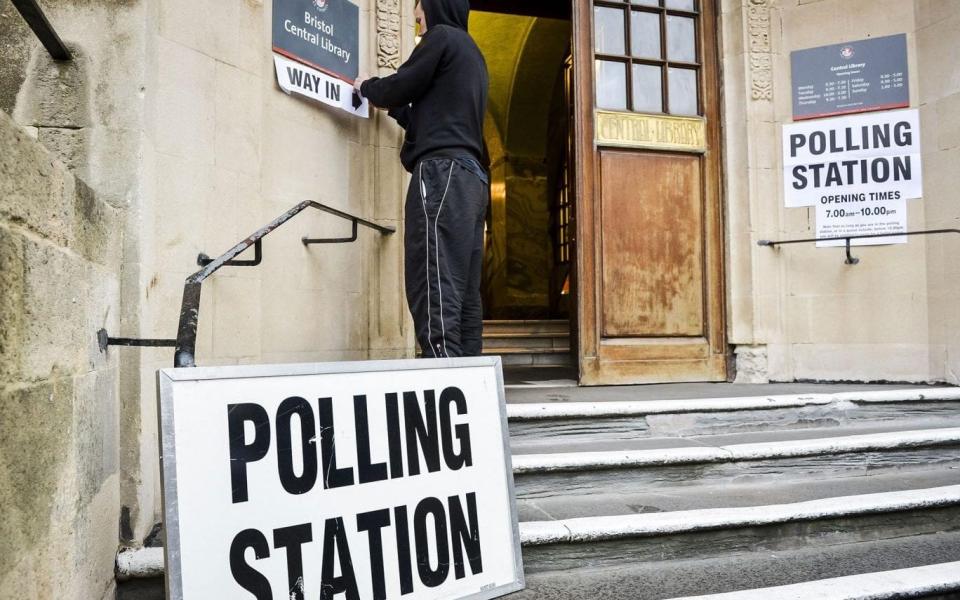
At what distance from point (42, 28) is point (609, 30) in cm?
357

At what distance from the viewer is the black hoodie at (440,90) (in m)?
2.83

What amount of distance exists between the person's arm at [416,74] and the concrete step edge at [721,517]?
1.83 metres

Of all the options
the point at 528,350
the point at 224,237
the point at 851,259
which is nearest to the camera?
the point at 224,237

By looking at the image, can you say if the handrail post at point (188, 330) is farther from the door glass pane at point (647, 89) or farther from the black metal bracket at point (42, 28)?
the door glass pane at point (647, 89)

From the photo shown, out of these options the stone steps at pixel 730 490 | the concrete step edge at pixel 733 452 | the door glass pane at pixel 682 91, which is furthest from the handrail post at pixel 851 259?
the concrete step edge at pixel 733 452

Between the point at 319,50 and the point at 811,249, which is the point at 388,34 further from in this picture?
the point at 811,249

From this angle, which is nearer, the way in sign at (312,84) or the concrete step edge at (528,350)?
the way in sign at (312,84)

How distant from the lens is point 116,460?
76.4 inches

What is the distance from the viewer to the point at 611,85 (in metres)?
4.45

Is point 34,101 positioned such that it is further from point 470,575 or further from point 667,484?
point 667,484

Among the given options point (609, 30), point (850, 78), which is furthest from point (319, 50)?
point (850, 78)

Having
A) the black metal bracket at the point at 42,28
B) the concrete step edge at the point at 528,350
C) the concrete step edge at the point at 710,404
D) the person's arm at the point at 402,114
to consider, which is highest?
the person's arm at the point at 402,114

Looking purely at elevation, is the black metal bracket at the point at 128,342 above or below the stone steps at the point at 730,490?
above

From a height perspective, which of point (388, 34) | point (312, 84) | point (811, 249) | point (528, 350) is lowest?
point (528, 350)
